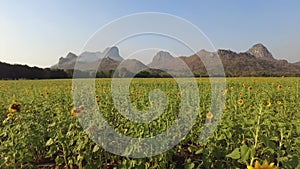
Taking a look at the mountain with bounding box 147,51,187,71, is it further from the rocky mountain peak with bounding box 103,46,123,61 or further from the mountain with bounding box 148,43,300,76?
the rocky mountain peak with bounding box 103,46,123,61

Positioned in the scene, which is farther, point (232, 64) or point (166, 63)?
point (232, 64)

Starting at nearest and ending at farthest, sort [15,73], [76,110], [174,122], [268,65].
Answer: [76,110], [174,122], [15,73], [268,65]

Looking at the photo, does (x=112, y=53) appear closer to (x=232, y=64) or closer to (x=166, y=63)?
(x=166, y=63)

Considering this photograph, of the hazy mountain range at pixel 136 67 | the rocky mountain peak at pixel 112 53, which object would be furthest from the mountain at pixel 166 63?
the rocky mountain peak at pixel 112 53

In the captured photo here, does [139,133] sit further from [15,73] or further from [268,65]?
[268,65]

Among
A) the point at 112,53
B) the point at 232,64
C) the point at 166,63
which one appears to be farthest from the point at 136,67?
the point at 232,64

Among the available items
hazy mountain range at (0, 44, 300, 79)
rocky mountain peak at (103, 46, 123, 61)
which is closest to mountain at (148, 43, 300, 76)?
hazy mountain range at (0, 44, 300, 79)

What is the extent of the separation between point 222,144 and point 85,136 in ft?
5.03

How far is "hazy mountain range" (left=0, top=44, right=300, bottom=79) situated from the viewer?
187 inches

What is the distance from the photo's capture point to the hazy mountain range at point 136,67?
187 inches

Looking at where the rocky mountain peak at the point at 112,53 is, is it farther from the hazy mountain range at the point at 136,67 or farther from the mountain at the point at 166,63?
the mountain at the point at 166,63

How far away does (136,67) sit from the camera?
5641 millimetres

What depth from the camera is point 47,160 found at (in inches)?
170

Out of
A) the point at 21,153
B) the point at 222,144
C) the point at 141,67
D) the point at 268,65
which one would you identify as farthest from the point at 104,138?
the point at 268,65
